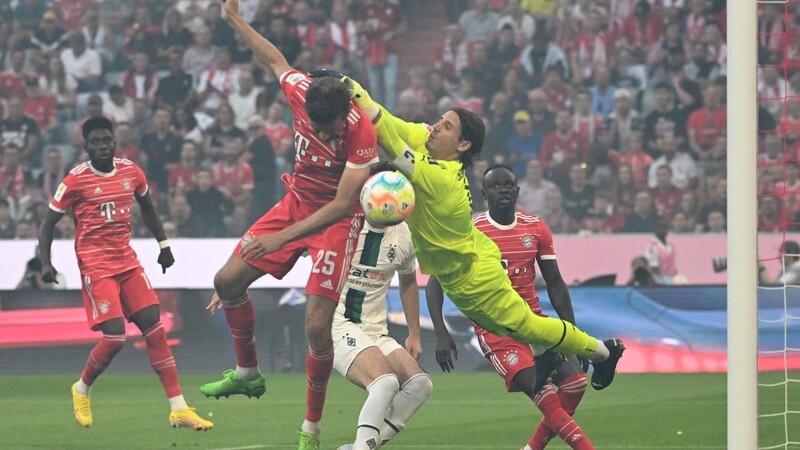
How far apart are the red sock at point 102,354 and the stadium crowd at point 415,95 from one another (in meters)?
6.59

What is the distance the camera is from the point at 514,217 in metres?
9.27

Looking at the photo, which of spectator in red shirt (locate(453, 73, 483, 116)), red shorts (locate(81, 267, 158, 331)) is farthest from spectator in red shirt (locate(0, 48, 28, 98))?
red shorts (locate(81, 267, 158, 331))

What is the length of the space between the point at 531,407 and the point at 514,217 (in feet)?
12.6

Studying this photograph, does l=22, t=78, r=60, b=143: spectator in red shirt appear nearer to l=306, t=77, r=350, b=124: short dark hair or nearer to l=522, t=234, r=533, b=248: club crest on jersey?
l=522, t=234, r=533, b=248: club crest on jersey

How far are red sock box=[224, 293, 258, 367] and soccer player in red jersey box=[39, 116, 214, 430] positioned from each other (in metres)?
1.81

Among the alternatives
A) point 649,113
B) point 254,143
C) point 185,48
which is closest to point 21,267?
point 254,143

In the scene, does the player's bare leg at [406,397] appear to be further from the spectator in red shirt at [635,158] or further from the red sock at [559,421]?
the spectator in red shirt at [635,158]

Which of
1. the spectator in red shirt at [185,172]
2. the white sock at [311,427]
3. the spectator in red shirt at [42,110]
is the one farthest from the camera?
the spectator in red shirt at [42,110]

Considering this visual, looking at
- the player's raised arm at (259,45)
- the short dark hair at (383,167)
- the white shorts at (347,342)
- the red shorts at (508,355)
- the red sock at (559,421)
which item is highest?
the player's raised arm at (259,45)

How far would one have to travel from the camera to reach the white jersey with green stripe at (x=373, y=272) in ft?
28.4

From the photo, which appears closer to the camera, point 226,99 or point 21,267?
point 21,267

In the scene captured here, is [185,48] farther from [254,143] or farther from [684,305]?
[684,305]

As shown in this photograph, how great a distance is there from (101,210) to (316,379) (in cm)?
306

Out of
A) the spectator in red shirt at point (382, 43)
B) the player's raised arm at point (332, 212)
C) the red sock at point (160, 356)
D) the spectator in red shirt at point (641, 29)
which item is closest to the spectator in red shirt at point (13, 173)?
the spectator in red shirt at point (382, 43)
